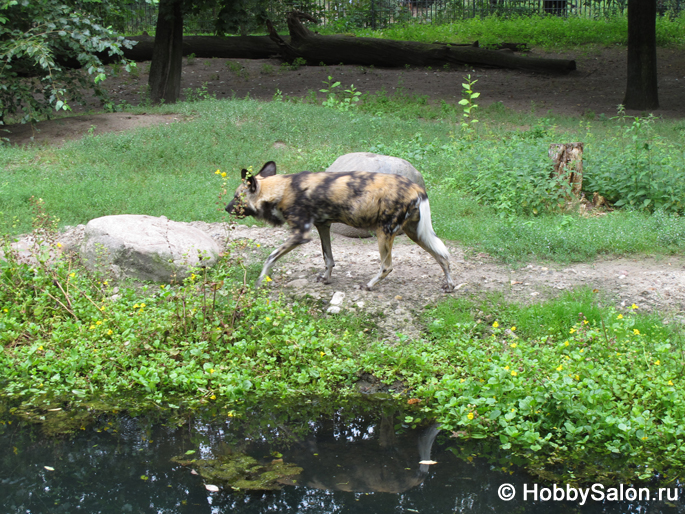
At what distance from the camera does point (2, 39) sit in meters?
11.3

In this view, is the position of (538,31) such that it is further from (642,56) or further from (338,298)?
(338,298)

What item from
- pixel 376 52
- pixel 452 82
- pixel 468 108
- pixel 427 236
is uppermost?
pixel 376 52

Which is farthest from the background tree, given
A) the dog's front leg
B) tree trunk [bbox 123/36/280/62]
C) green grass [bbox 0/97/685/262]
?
the dog's front leg

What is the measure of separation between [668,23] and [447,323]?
69.7 ft

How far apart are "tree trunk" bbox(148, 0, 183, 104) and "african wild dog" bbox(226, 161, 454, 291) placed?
9.24 meters

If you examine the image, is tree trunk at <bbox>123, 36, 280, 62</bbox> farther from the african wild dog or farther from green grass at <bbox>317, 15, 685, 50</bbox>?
the african wild dog

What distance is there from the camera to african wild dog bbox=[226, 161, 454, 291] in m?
5.83

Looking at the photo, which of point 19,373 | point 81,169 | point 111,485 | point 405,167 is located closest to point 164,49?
point 81,169

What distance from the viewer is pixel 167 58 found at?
14.6m

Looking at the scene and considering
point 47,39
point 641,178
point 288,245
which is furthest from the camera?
point 47,39

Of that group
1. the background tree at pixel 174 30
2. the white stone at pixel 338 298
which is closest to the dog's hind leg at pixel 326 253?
the white stone at pixel 338 298

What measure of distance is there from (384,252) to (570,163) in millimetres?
4088

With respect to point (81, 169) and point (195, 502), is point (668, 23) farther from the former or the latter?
point (195, 502)

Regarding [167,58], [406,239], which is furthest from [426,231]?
[167,58]
